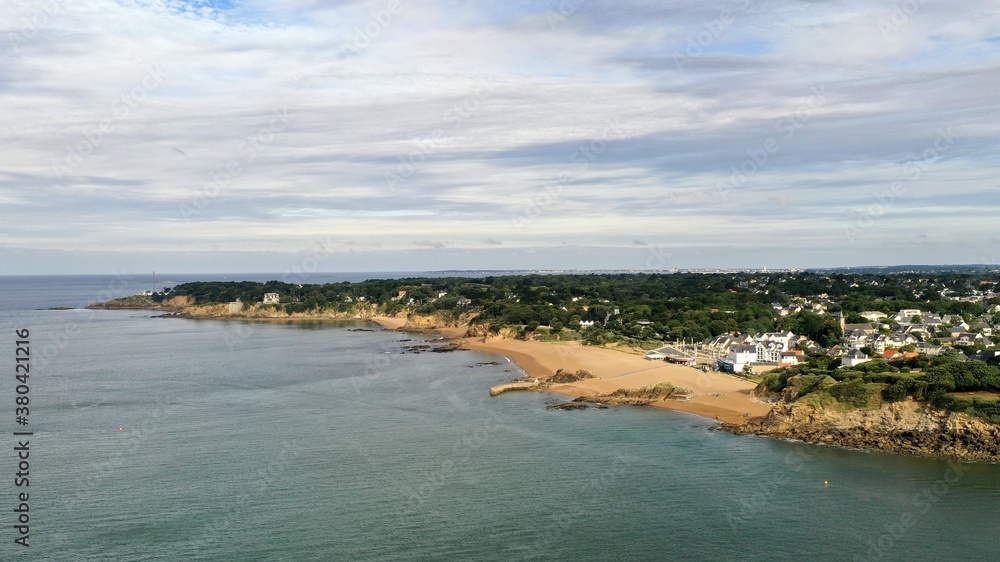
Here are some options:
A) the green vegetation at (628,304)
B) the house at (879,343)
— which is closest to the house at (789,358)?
the house at (879,343)

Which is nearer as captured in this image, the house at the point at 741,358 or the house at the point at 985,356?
the house at the point at 985,356

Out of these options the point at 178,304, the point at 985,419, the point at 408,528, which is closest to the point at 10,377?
Result: the point at 408,528

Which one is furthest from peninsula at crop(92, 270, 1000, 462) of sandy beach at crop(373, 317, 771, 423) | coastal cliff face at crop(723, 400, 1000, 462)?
sandy beach at crop(373, 317, 771, 423)

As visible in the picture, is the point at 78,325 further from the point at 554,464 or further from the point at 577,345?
Answer: the point at 554,464

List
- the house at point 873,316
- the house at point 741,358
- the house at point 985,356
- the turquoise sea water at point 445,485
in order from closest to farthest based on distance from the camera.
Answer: the turquoise sea water at point 445,485, the house at point 985,356, the house at point 741,358, the house at point 873,316

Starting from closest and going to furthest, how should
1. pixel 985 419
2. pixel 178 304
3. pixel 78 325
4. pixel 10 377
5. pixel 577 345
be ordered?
1. pixel 985 419
2. pixel 10 377
3. pixel 577 345
4. pixel 78 325
5. pixel 178 304

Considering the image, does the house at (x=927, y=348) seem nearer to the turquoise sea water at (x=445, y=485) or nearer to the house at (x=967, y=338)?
the house at (x=967, y=338)

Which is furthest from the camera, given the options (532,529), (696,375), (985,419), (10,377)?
(10,377)
